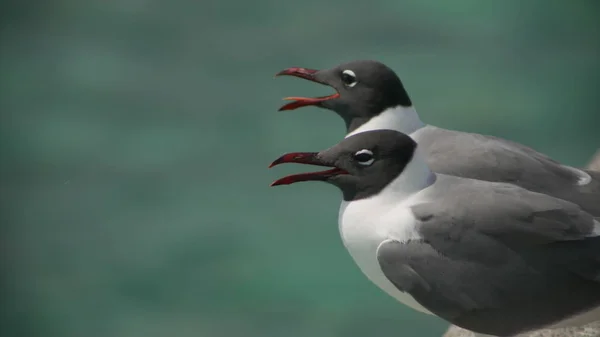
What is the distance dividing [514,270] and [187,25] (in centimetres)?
429

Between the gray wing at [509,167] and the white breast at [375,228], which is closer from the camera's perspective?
the white breast at [375,228]

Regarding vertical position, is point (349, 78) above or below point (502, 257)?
above

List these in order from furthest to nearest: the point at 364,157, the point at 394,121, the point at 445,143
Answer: the point at 394,121 < the point at 445,143 < the point at 364,157

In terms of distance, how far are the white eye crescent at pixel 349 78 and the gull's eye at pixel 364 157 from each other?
0.59 meters

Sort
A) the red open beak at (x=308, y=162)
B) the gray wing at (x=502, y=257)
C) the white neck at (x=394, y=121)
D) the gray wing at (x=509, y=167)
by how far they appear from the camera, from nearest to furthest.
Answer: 1. the gray wing at (x=502, y=257)
2. the red open beak at (x=308, y=162)
3. the gray wing at (x=509, y=167)
4. the white neck at (x=394, y=121)

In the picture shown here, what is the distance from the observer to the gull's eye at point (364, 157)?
193cm

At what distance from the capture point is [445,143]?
2350 mm

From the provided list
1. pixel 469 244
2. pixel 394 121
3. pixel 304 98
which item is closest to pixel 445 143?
pixel 394 121

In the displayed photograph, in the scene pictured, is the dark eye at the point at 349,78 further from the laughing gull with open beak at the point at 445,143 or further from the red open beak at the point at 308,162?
Result: the red open beak at the point at 308,162

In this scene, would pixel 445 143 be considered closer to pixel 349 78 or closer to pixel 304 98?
pixel 349 78

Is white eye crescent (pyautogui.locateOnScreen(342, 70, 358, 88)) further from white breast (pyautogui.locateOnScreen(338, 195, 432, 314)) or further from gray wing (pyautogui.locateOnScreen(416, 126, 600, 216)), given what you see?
white breast (pyautogui.locateOnScreen(338, 195, 432, 314))

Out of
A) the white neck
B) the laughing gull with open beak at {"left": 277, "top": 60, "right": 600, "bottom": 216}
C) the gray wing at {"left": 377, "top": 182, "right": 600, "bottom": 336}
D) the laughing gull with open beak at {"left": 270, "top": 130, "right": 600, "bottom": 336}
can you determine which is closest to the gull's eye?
the laughing gull with open beak at {"left": 270, "top": 130, "right": 600, "bottom": 336}

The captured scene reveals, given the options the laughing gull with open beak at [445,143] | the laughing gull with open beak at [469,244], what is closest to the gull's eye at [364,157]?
the laughing gull with open beak at [469,244]

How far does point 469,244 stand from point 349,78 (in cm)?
82
